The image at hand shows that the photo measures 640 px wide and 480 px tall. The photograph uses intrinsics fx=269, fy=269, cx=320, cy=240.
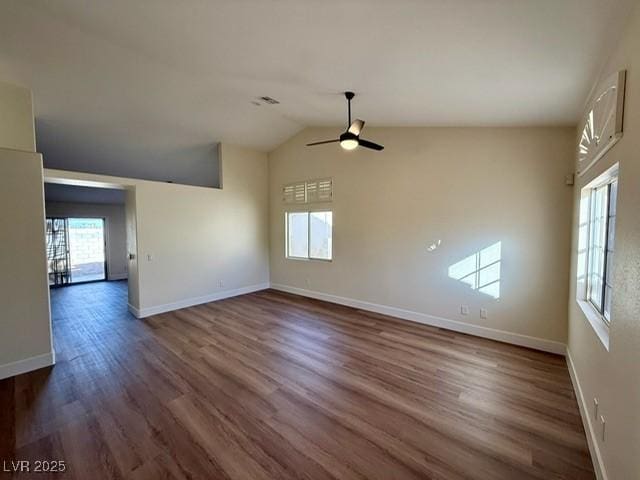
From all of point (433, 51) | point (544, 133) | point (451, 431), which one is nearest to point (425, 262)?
point (544, 133)

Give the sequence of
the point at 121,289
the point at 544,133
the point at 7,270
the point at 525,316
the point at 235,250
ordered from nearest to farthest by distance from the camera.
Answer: the point at 7,270, the point at 544,133, the point at 525,316, the point at 235,250, the point at 121,289

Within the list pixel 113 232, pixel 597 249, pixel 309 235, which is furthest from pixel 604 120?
pixel 113 232

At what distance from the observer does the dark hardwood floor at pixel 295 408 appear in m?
1.82

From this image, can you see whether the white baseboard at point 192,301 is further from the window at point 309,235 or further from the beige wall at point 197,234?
the window at point 309,235

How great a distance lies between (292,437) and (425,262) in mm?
3193

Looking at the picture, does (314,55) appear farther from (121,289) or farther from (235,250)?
(121,289)

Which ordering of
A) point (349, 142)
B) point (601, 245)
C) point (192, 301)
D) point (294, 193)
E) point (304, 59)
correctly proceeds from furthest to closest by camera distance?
point (294, 193) < point (192, 301) < point (349, 142) < point (304, 59) < point (601, 245)

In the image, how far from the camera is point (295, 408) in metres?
2.37

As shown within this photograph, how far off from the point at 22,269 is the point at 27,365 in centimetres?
107

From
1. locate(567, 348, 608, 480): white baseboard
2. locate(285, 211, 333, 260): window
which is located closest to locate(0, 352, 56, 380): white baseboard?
locate(285, 211, 333, 260): window

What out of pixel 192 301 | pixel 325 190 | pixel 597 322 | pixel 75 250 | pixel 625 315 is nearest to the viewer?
pixel 625 315

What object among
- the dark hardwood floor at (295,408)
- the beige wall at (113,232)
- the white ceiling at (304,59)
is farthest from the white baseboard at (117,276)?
the dark hardwood floor at (295,408)

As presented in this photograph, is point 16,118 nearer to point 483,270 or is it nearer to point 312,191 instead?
point 312,191

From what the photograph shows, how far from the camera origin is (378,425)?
2.16 meters
